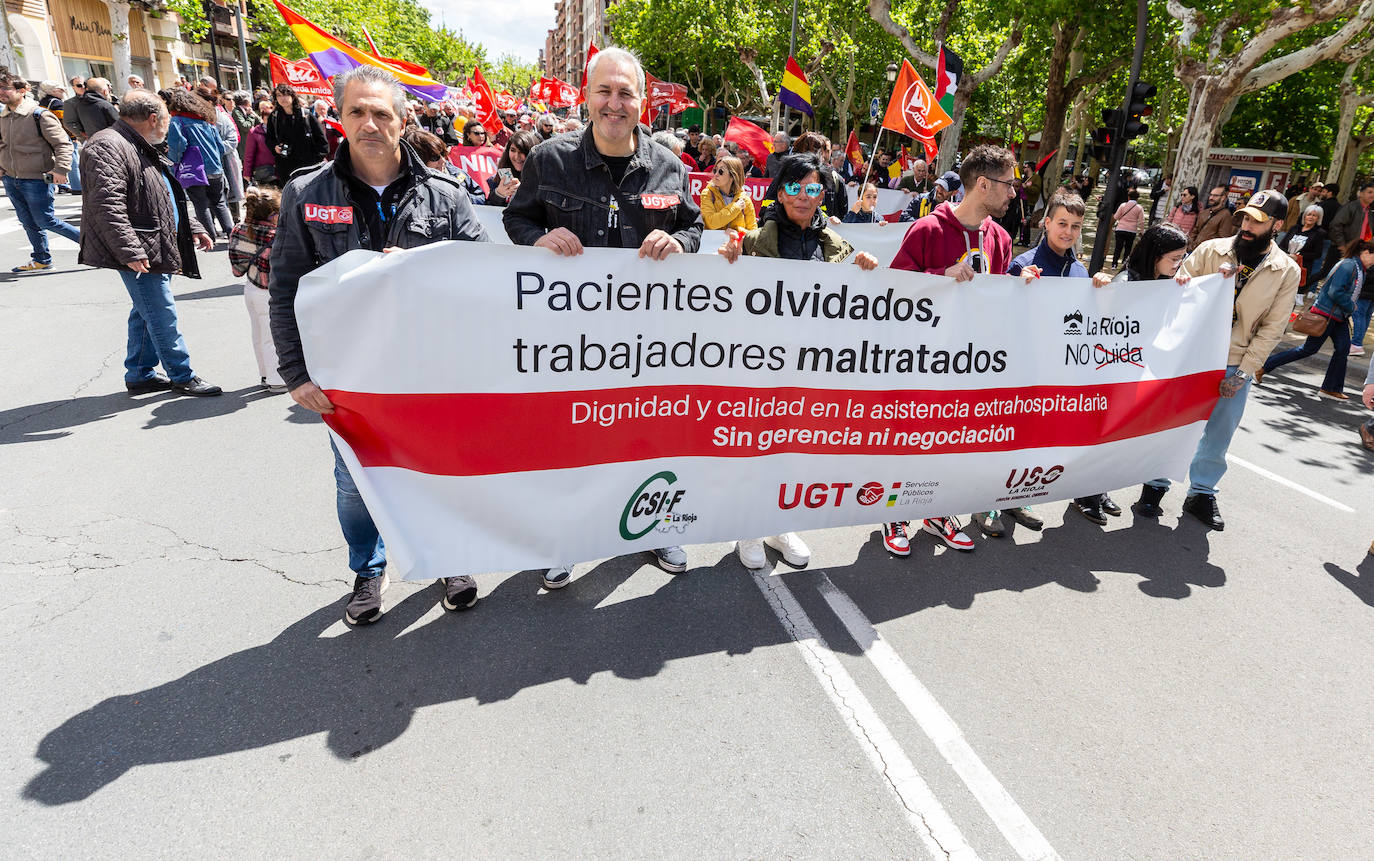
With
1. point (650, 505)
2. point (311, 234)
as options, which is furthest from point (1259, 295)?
point (311, 234)

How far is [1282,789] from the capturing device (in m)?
2.57

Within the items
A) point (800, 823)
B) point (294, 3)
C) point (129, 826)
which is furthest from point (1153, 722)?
point (294, 3)

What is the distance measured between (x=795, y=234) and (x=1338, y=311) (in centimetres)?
724

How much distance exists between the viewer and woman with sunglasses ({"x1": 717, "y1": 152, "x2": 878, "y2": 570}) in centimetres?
361

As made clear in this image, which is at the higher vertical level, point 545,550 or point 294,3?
point 294,3

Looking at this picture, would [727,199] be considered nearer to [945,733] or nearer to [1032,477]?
[1032,477]

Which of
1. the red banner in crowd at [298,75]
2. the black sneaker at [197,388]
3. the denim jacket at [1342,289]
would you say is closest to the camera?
the black sneaker at [197,388]

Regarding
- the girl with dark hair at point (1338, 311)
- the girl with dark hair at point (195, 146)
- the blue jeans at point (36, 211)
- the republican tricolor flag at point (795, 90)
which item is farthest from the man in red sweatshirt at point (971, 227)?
the republican tricolor flag at point (795, 90)

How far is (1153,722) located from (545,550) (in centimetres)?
241

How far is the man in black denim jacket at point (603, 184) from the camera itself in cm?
302

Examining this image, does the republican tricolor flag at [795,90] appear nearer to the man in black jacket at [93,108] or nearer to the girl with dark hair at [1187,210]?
the girl with dark hair at [1187,210]

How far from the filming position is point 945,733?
8.98ft

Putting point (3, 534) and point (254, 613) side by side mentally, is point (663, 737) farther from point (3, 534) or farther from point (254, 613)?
point (3, 534)

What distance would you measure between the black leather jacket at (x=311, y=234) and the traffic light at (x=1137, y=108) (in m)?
12.7
